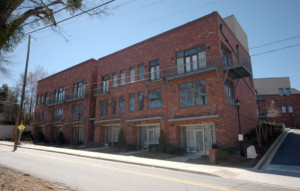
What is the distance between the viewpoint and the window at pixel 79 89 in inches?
1187

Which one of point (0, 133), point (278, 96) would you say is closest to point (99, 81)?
point (0, 133)

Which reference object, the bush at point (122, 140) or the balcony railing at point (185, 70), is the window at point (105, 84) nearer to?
the bush at point (122, 140)

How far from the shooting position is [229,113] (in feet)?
56.4

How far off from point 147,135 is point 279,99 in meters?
35.7

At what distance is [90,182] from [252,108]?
2429 cm

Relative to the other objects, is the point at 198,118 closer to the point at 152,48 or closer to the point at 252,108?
the point at 152,48

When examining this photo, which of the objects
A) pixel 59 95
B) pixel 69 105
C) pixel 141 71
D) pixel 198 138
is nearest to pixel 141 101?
pixel 141 71

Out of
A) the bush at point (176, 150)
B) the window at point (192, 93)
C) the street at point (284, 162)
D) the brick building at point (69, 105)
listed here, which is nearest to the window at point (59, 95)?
the brick building at point (69, 105)

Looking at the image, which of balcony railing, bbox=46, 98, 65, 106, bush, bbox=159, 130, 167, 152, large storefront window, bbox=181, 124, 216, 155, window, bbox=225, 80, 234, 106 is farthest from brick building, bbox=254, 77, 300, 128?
balcony railing, bbox=46, 98, 65, 106

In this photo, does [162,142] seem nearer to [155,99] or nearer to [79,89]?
[155,99]

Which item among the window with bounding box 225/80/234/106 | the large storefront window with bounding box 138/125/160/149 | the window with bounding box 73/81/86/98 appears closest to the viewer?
the window with bounding box 225/80/234/106

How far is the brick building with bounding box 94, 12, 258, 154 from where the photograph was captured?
17.2 metres

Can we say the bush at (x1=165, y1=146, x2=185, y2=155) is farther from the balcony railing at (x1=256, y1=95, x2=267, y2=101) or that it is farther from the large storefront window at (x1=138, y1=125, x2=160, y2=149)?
the balcony railing at (x1=256, y1=95, x2=267, y2=101)

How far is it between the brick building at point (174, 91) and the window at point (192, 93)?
0.29ft
